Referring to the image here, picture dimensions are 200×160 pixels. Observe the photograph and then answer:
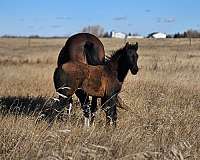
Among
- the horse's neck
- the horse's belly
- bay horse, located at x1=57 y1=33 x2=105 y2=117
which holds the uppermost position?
bay horse, located at x1=57 y1=33 x2=105 y2=117

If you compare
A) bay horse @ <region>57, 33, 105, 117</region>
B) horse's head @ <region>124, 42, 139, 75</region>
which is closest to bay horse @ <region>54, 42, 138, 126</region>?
horse's head @ <region>124, 42, 139, 75</region>

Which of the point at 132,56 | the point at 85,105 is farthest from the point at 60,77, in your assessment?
the point at 132,56

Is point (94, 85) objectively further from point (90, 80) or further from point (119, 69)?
point (119, 69)

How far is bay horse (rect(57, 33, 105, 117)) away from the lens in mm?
9555

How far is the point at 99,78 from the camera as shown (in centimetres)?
850

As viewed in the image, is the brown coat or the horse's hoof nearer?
the horse's hoof

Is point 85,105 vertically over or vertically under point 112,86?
under

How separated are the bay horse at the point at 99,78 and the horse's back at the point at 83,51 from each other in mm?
827

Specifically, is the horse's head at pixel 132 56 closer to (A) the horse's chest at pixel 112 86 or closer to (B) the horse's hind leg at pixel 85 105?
(A) the horse's chest at pixel 112 86

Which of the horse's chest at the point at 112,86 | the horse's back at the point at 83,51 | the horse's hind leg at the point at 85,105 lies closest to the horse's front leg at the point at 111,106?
the horse's chest at the point at 112,86

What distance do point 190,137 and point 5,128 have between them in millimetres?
2613

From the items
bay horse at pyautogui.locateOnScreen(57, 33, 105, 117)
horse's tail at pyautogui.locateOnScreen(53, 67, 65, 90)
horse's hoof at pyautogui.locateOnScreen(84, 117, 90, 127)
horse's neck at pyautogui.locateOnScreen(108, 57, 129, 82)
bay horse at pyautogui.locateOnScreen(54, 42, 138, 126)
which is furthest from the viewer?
bay horse at pyautogui.locateOnScreen(57, 33, 105, 117)

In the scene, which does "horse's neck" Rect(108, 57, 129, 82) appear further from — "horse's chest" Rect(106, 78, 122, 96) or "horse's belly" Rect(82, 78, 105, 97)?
"horse's belly" Rect(82, 78, 105, 97)

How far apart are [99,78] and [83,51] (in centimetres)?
161
